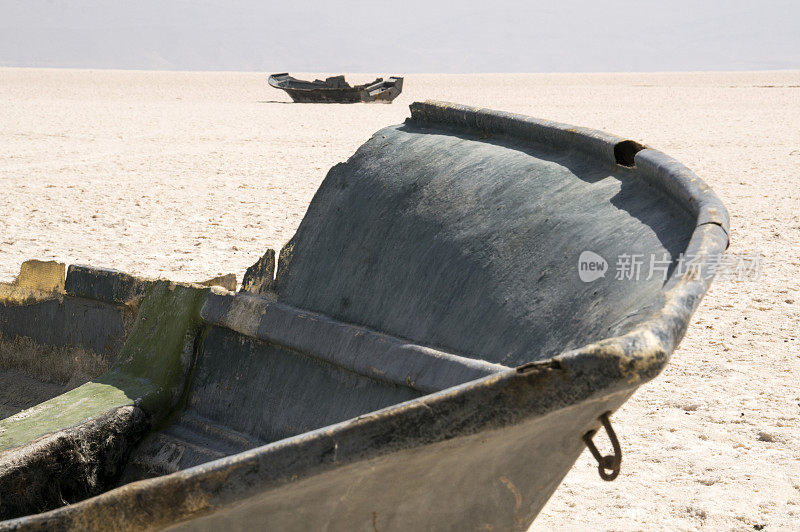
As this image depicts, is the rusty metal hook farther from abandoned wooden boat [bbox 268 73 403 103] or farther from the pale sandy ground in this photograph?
abandoned wooden boat [bbox 268 73 403 103]

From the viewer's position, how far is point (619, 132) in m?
14.4

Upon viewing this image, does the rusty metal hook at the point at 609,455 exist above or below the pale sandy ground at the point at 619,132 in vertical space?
above

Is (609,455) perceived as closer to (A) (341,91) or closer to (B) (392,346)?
(B) (392,346)

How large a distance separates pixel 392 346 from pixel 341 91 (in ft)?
64.4

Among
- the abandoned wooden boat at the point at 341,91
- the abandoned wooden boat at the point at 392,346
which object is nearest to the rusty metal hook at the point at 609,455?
the abandoned wooden boat at the point at 392,346

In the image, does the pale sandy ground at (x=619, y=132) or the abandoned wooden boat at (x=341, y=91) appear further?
the abandoned wooden boat at (x=341, y=91)

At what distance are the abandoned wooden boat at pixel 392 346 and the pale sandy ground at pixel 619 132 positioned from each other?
86cm

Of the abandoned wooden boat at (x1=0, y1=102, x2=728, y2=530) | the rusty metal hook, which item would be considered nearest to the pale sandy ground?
the abandoned wooden boat at (x1=0, y1=102, x2=728, y2=530)

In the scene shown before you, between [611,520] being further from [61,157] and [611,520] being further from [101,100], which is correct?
[101,100]

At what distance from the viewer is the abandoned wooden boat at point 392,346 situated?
1135 millimetres

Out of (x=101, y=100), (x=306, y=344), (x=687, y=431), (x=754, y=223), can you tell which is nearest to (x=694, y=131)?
(x=754, y=223)

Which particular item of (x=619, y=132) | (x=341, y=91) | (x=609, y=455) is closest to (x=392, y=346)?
(x=609, y=455)

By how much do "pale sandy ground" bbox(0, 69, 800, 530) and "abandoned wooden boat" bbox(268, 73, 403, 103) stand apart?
1.24m

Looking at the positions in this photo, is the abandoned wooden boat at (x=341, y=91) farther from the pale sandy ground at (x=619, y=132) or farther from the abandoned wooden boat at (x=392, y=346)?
the abandoned wooden boat at (x=392, y=346)
